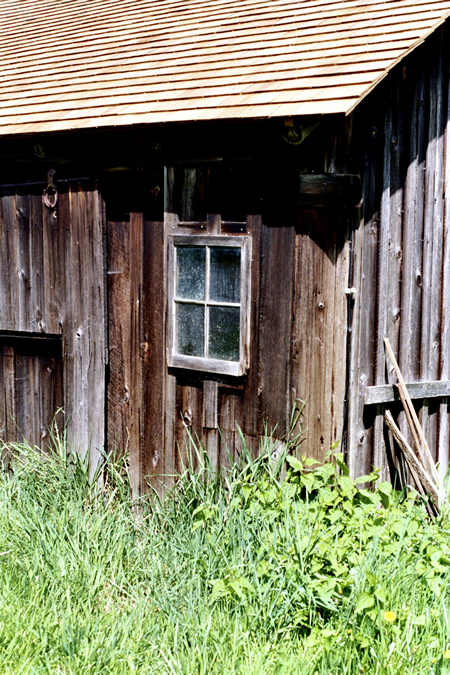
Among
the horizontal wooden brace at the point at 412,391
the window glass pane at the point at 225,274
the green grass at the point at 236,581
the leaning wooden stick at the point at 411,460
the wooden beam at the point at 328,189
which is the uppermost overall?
the wooden beam at the point at 328,189

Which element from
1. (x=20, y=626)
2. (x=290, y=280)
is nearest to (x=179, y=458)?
(x=290, y=280)

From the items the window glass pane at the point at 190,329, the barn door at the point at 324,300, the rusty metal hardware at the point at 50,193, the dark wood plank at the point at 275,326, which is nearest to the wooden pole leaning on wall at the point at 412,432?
the barn door at the point at 324,300

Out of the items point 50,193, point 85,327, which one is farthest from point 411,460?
point 50,193

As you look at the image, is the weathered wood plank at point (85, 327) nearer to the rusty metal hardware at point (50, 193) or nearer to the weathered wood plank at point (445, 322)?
the rusty metal hardware at point (50, 193)

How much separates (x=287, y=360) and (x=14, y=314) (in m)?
2.64

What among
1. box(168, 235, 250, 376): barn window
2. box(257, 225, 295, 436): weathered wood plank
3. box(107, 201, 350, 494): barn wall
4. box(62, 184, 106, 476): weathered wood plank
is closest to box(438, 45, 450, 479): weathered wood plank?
box(107, 201, 350, 494): barn wall

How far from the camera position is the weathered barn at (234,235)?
16.4 feet

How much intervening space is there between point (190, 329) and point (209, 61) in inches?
80.3

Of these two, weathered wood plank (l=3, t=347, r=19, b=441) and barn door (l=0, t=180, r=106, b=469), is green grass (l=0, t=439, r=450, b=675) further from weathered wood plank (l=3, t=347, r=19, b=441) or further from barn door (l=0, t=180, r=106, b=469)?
weathered wood plank (l=3, t=347, r=19, b=441)

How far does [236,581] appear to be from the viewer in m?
4.12

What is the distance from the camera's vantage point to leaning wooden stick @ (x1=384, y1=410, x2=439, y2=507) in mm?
5082

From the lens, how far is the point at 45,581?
4430 mm

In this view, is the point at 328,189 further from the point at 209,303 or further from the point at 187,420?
the point at 187,420

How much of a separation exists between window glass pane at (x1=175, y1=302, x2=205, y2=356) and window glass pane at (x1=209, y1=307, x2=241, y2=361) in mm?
86
